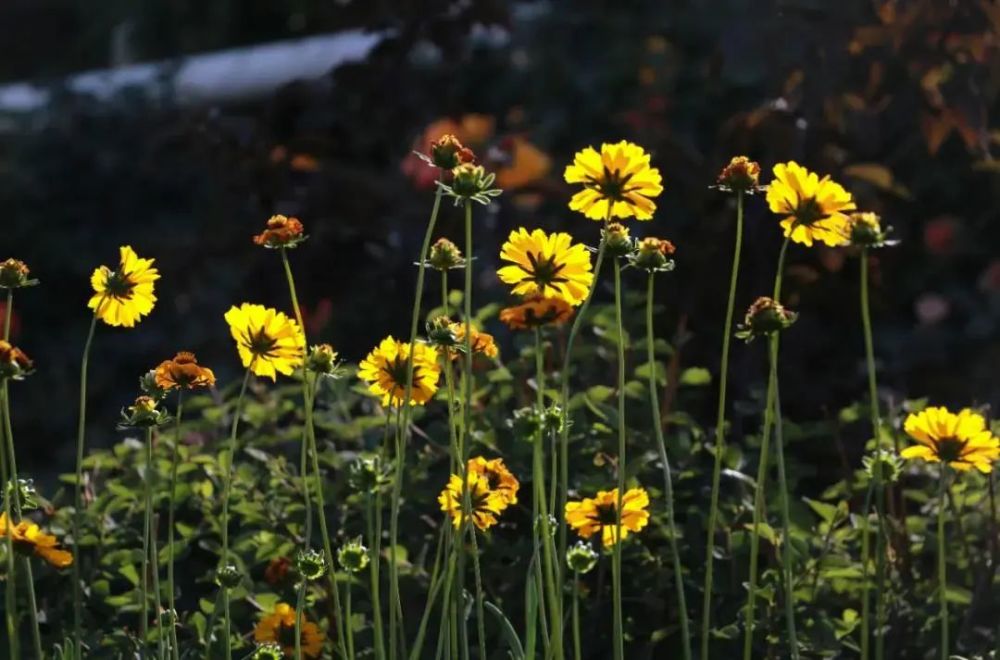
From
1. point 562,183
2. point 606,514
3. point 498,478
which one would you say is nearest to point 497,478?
point 498,478

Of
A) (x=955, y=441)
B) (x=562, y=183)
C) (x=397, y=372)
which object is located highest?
(x=562, y=183)

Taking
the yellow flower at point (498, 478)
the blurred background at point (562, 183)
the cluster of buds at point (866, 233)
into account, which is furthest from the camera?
the blurred background at point (562, 183)

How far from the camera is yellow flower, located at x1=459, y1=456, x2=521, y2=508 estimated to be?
1.88 meters

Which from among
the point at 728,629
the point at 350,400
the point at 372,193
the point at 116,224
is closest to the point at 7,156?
→ the point at 116,224

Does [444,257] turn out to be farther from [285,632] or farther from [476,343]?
[285,632]

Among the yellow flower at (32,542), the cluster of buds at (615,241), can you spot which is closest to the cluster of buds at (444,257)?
the cluster of buds at (615,241)

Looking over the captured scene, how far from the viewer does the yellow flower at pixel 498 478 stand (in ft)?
6.16

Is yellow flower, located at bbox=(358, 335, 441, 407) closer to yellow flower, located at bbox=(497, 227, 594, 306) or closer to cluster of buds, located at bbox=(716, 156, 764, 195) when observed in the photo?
yellow flower, located at bbox=(497, 227, 594, 306)

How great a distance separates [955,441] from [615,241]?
1.29 feet

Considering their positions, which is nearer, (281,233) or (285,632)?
(281,233)

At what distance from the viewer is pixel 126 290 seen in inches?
70.6

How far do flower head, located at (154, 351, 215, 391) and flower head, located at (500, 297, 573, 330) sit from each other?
321mm

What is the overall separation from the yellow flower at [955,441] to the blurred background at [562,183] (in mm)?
830

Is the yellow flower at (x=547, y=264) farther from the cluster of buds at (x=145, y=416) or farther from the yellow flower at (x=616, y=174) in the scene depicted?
the cluster of buds at (x=145, y=416)
